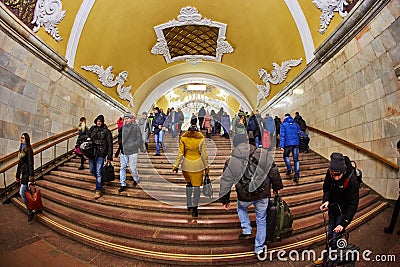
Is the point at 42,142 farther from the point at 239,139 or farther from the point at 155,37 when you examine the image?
the point at 155,37

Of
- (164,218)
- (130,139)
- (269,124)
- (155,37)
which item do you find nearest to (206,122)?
(269,124)

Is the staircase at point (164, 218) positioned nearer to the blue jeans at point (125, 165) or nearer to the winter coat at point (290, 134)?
the blue jeans at point (125, 165)

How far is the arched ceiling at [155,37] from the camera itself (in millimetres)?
6801

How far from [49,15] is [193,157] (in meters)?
5.96

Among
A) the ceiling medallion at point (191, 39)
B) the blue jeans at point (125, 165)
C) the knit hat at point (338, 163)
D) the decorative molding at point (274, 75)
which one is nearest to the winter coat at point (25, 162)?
the blue jeans at point (125, 165)

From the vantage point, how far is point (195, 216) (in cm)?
317

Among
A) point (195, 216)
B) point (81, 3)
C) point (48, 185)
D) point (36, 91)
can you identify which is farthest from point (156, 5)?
point (195, 216)

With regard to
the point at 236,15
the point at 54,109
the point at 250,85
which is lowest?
the point at 54,109

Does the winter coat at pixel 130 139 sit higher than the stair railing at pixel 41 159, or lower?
higher

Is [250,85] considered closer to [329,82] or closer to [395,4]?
[329,82]

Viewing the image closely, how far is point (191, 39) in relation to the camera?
34.0 ft

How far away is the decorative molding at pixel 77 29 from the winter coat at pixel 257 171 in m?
7.17

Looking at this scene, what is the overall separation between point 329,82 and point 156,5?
6.63 m

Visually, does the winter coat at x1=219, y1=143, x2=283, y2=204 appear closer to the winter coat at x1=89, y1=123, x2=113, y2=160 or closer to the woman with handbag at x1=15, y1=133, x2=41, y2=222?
the winter coat at x1=89, y1=123, x2=113, y2=160
